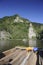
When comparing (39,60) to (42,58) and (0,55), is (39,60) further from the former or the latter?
(0,55)

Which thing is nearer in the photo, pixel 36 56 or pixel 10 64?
pixel 10 64

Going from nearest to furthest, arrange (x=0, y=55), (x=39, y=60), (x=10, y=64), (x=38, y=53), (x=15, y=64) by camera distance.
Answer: (x=10, y=64) < (x=15, y=64) < (x=0, y=55) < (x=39, y=60) < (x=38, y=53)

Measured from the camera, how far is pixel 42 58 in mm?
18312

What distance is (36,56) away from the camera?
1741 cm

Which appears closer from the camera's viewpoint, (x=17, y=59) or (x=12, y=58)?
(x=17, y=59)

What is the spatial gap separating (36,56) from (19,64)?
6.44 meters

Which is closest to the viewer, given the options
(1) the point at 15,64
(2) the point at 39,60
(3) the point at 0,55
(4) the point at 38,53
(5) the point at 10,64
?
(5) the point at 10,64

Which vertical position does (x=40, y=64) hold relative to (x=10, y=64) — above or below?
below

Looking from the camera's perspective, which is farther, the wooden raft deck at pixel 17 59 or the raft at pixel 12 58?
the wooden raft deck at pixel 17 59

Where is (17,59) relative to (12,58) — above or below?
above

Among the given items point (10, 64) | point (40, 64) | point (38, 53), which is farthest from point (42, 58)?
point (10, 64)

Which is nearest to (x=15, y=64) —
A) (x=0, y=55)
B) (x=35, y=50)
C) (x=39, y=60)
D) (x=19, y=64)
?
(x=19, y=64)

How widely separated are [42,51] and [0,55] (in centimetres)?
426

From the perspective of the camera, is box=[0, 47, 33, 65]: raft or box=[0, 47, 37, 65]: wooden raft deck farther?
box=[0, 47, 37, 65]: wooden raft deck
